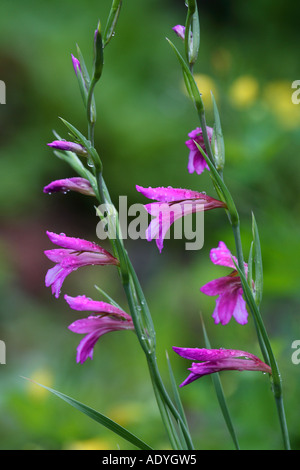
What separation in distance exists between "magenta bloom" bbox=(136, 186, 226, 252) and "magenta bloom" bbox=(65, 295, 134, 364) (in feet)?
0.29

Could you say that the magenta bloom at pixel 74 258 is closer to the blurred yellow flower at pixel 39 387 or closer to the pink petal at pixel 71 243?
the pink petal at pixel 71 243

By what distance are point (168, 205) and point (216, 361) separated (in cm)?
15

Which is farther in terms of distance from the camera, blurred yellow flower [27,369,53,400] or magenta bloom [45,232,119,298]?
blurred yellow flower [27,369,53,400]

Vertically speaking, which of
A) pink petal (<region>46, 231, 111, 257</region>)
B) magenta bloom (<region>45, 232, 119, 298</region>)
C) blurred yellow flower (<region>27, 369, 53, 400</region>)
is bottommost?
blurred yellow flower (<region>27, 369, 53, 400</region>)

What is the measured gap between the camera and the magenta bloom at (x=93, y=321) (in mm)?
576

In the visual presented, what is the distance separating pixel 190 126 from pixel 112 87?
1.50ft

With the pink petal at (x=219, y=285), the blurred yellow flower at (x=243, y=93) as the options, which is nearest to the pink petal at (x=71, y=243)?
the pink petal at (x=219, y=285)

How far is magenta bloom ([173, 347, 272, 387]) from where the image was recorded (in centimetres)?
52

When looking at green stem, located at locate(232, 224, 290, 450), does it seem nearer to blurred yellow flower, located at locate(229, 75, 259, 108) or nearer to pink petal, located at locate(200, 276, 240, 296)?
pink petal, located at locate(200, 276, 240, 296)

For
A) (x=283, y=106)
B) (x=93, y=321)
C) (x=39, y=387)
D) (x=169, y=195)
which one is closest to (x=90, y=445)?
(x=39, y=387)

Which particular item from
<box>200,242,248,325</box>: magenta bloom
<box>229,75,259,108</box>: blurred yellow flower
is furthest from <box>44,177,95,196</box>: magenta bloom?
<box>229,75,259,108</box>: blurred yellow flower

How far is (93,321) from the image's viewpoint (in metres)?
0.59

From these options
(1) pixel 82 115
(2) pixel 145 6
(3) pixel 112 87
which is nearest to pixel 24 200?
(1) pixel 82 115

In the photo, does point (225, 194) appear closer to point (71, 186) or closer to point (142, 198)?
point (71, 186)
